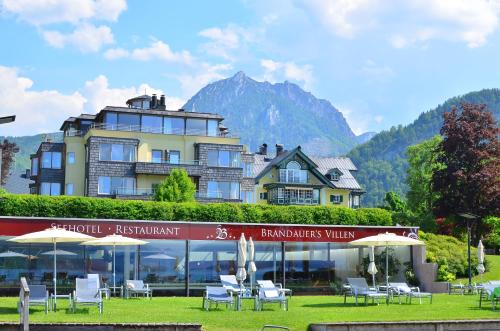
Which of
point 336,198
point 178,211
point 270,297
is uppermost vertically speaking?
point 336,198

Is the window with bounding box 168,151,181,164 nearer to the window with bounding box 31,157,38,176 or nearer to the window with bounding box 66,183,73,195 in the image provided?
the window with bounding box 66,183,73,195

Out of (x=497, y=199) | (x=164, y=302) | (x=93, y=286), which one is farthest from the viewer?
(x=497, y=199)

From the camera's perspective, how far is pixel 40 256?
2970 cm

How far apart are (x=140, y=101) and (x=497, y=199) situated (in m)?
29.5

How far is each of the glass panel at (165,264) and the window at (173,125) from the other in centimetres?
2868

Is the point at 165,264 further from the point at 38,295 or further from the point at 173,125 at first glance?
the point at 173,125

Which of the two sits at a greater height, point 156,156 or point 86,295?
point 156,156

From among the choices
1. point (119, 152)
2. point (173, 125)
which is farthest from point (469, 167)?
Answer: point (119, 152)

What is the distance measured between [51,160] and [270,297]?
4215cm

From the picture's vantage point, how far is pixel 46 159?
6022cm

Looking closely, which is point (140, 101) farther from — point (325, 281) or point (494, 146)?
point (325, 281)

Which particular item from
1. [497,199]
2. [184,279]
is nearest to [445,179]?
[497,199]

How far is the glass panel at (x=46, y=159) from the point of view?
197ft

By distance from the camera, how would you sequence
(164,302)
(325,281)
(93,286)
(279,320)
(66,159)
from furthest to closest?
1. (66,159)
2. (325,281)
3. (164,302)
4. (93,286)
5. (279,320)
